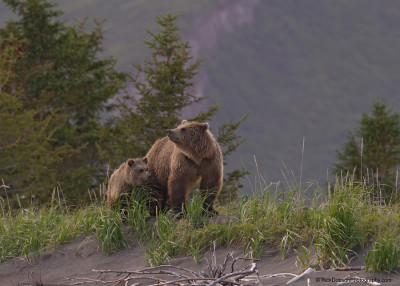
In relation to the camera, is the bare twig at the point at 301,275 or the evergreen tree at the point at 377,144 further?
the evergreen tree at the point at 377,144

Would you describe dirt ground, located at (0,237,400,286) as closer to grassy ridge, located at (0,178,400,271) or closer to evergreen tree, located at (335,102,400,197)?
grassy ridge, located at (0,178,400,271)

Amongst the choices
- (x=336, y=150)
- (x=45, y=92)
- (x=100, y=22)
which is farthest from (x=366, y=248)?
(x=100, y=22)

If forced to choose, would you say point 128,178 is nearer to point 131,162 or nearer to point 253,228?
point 131,162

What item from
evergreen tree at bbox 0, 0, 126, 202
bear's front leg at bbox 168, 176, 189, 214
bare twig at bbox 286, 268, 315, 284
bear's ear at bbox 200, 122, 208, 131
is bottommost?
bare twig at bbox 286, 268, 315, 284

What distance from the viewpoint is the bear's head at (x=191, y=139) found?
735 centimetres

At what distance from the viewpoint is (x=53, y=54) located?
28.1m

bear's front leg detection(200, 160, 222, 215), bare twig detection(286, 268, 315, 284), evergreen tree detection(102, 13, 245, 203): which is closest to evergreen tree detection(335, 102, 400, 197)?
evergreen tree detection(102, 13, 245, 203)

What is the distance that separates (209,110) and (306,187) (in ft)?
39.3

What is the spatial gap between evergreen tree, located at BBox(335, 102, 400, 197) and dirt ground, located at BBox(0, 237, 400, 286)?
609 inches

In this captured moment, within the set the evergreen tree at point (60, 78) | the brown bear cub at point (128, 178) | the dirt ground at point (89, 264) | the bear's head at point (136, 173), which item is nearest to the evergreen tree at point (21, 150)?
the evergreen tree at point (60, 78)

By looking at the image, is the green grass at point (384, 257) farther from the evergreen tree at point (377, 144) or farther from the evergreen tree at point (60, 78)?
the evergreen tree at point (60, 78)

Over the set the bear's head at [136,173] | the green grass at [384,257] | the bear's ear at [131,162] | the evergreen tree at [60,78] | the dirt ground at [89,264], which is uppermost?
the evergreen tree at [60,78]

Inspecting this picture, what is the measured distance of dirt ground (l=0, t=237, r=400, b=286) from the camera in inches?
237

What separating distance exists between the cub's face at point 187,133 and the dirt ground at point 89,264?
143 cm
